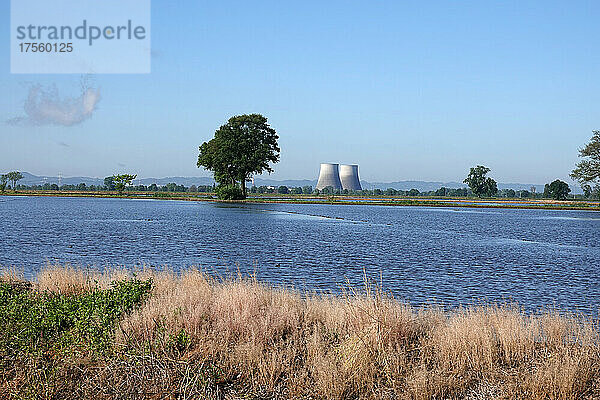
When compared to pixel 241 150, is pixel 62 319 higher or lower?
lower

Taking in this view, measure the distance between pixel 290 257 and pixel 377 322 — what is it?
17770mm

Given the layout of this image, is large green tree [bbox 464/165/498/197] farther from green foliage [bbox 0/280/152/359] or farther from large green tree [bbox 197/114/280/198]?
green foliage [bbox 0/280/152/359]

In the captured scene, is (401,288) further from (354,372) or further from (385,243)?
(385,243)

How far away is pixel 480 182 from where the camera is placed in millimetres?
173250

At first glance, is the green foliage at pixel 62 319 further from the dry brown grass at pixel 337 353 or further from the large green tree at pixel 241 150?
the large green tree at pixel 241 150

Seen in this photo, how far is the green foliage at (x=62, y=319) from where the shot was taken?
10.0 meters

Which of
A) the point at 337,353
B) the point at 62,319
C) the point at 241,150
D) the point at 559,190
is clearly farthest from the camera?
the point at 559,190

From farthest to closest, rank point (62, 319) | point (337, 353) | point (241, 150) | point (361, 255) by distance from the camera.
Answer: point (241, 150) < point (361, 255) < point (62, 319) < point (337, 353)

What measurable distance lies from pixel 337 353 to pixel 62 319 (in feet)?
17.4

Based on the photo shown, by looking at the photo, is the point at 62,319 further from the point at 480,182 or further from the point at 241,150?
the point at 480,182

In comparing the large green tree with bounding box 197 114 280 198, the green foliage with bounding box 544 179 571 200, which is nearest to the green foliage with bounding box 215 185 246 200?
the large green tree with bounding box 197 114 280 198

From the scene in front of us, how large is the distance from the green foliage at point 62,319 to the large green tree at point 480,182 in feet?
551

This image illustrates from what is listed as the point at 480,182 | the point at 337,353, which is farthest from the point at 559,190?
the point at 337,353

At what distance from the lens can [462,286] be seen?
20344 mm
